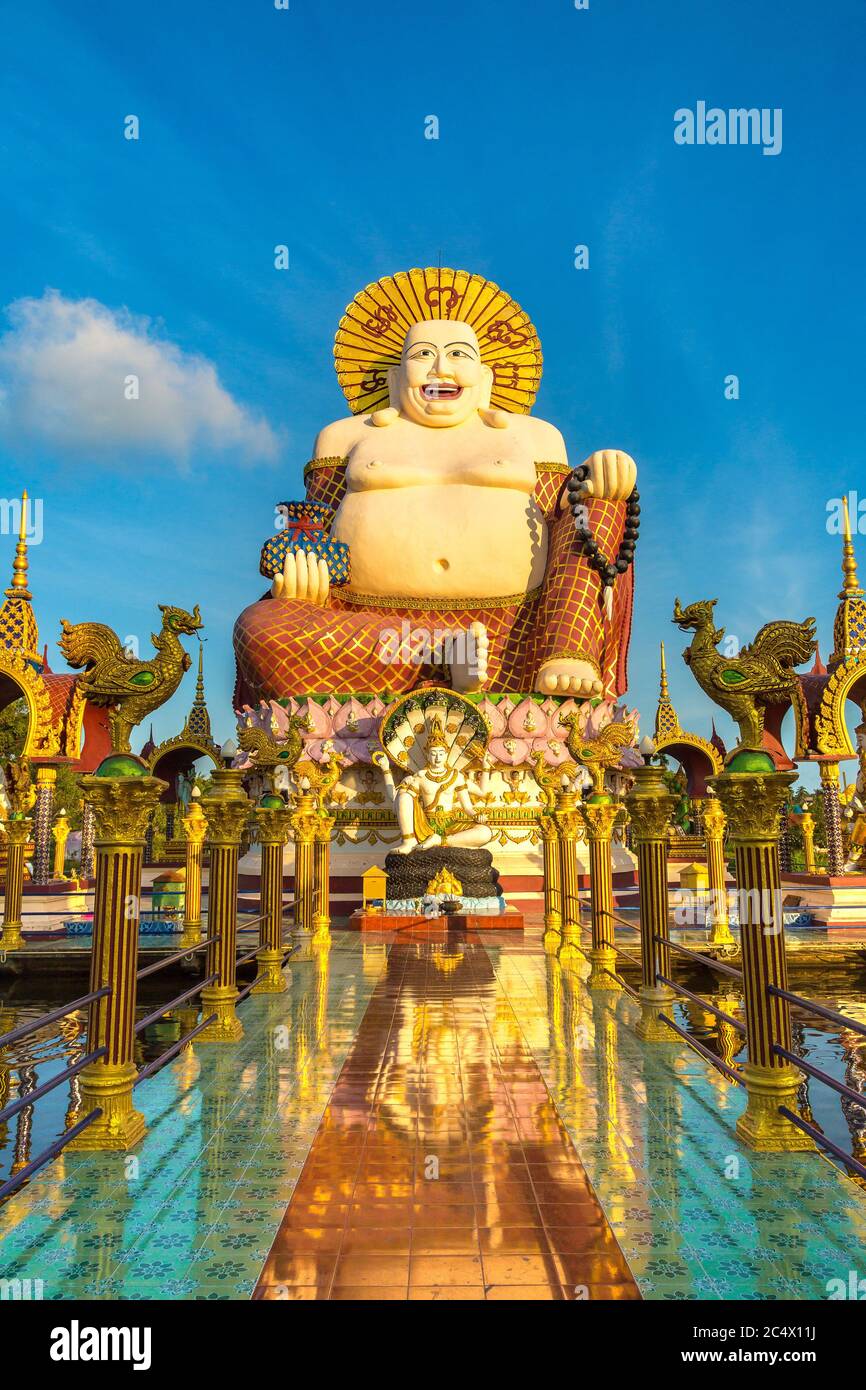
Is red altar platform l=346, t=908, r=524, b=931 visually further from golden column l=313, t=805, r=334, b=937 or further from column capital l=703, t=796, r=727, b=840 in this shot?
column capital l=703, t=796, r=727, b=840

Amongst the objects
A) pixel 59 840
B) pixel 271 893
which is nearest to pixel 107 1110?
pixel 271 893

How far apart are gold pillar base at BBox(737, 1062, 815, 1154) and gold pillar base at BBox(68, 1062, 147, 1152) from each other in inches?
111

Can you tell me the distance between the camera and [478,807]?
16.3 m

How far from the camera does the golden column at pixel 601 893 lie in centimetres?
816

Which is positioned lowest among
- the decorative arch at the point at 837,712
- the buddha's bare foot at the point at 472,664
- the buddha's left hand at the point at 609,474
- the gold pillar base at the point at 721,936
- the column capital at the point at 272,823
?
the gold pillar base at the point at 721,936

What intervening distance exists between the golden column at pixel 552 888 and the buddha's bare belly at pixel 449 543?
8.20 meters

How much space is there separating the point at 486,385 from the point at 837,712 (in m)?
10.8

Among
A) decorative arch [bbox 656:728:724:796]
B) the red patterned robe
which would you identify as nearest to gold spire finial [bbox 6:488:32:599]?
the red patterned robe

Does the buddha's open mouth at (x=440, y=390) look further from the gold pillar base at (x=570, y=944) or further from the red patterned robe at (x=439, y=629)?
the gold pillar base at (x=570, y=944)

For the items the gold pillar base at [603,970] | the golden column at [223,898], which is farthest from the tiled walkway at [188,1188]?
the gold pillar base at [603,970]

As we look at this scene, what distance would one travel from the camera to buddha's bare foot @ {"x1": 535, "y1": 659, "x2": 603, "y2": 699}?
16578 millimetres

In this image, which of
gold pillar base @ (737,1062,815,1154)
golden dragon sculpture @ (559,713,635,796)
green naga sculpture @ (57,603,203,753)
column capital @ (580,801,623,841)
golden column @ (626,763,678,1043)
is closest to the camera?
gold pillar base @ (737,1062,815,1154)
